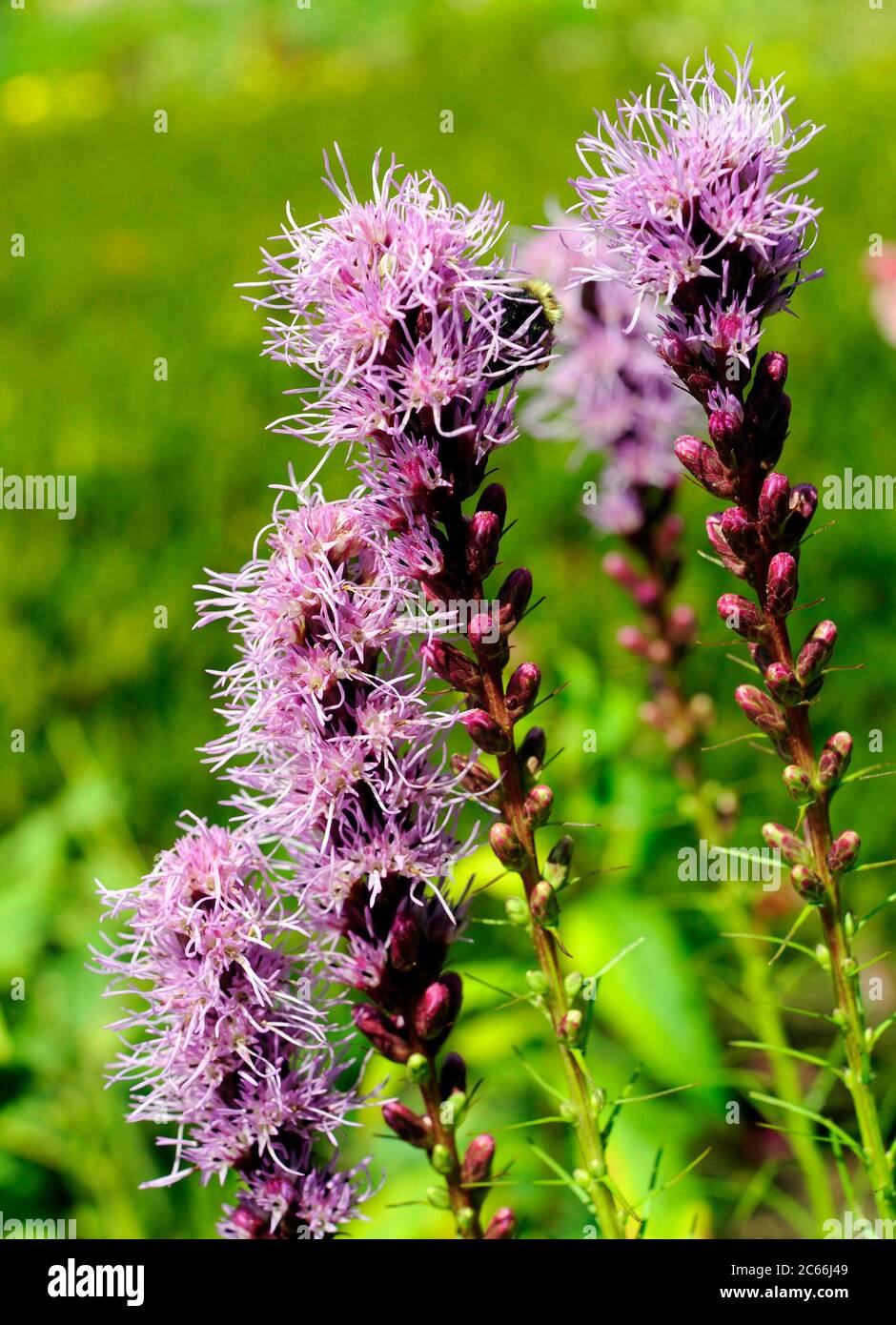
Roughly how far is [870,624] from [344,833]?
337 cm

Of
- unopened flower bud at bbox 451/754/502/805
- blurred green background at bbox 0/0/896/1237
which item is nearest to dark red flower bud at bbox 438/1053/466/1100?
blurred green background at bbox 0/0/896/1237

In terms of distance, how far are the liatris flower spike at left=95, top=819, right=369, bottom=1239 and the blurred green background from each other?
0.35 meters

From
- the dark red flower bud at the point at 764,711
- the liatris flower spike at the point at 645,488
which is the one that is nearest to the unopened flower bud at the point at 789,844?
the dark red flower bud at the point at 764,711

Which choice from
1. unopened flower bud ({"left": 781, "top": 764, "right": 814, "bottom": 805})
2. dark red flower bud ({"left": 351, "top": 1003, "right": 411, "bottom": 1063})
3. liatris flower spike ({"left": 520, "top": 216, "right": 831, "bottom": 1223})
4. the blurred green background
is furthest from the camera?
the blurred green background

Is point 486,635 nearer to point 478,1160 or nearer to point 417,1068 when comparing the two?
point 417,1068

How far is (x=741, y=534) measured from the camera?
1.56 metres

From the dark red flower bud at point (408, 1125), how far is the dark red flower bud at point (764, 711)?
658mm

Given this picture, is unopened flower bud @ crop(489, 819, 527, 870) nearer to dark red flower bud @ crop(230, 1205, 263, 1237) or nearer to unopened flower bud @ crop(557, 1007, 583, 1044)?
unopened flower bud @ crop(557, 1007, 583, 1044)

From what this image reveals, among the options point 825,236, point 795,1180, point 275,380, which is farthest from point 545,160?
point 795,1180

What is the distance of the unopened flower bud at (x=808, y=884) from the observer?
155cm

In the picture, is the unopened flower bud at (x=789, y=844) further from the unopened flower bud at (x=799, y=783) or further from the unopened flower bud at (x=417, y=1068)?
the unopened flower bud at (x=417, y=1068)

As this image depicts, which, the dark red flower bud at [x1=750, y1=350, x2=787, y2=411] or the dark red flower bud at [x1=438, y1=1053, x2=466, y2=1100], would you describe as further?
the dark red flower bud at [x1=438, y1=1053, x2=466, y2=1100]

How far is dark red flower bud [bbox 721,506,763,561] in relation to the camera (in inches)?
61.5

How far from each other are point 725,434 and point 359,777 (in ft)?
1.91
